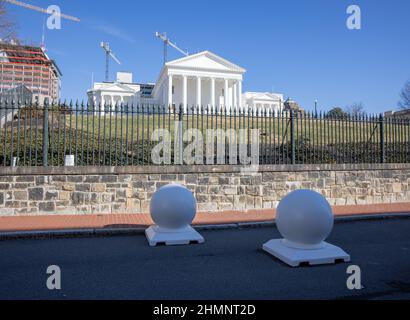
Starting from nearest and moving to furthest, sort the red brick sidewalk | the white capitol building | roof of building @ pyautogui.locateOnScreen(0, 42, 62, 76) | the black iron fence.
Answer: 1. the red brick sidewalk
2. the black iron fence
3. roof of building @ pyautogui.locateOnScreen(0, 42, 62, 76)
4. the white capitol building

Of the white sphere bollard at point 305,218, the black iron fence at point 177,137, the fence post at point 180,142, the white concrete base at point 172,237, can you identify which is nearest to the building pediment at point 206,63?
the black iron fence at point 177,137

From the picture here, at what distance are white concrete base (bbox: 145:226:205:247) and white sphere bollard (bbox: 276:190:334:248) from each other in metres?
1.86

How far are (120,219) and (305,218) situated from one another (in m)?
4.86

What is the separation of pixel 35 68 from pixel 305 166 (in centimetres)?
6258

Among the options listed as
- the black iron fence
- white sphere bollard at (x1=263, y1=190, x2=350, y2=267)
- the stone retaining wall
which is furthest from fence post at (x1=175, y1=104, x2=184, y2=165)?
white sphere bollard at (x1=263, y1=190, x2=350, y2=267)

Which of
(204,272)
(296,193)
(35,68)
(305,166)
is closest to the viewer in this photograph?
(204,272)

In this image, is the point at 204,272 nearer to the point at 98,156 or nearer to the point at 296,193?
the point at 296,193

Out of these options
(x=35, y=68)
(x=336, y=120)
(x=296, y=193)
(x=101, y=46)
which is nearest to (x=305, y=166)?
(x=336, y=120)

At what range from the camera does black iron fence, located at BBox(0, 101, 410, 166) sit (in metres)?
9.05

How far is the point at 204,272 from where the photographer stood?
4.66m

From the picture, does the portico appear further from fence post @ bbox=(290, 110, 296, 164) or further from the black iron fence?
fence post @ bbox=(290, 110, 296, 164)

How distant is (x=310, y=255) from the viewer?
502 centimetres

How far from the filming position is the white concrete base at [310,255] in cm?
493

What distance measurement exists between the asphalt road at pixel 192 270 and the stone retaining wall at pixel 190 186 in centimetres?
229
